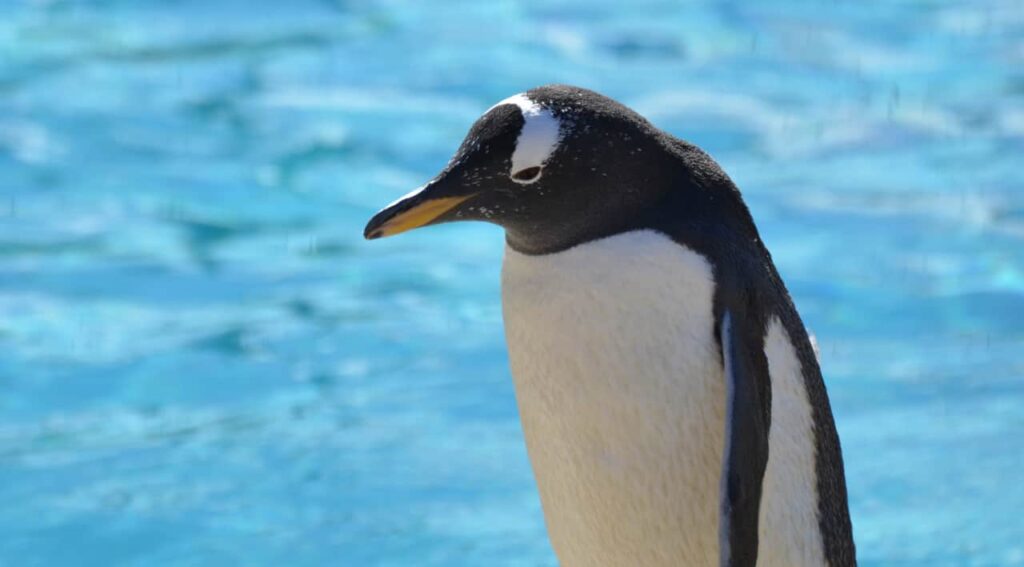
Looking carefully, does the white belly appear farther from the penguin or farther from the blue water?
the blue water

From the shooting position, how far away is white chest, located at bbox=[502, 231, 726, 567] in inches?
98.3

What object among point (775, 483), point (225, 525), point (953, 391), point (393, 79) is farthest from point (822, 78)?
point (775, 483)

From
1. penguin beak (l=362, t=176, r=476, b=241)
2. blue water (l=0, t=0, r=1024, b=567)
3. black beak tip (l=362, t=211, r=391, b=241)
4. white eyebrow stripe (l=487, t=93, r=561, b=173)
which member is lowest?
blue water (l=0, t=0, r=1024, b=567)

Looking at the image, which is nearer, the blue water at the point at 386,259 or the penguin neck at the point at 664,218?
the penguin neck at the point at 664,218

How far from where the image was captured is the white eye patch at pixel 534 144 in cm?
245

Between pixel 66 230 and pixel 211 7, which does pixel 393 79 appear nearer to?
pixel 211 7

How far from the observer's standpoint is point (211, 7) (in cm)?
840

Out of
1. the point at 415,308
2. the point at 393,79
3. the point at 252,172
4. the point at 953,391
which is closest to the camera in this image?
the point at 953,391

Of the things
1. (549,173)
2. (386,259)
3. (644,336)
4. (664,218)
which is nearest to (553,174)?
(549,173)

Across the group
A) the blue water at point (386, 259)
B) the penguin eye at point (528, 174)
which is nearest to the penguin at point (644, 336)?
the penguin eye at point (528, 174)

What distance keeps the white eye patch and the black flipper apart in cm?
33

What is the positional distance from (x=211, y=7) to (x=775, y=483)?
6272mm

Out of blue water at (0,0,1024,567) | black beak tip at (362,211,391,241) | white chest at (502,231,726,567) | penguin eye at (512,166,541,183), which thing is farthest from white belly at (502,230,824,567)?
blue water at (0,0,1024,567)

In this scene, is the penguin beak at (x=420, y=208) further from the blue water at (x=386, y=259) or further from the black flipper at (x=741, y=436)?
the blue water at (x=386, y=259)
